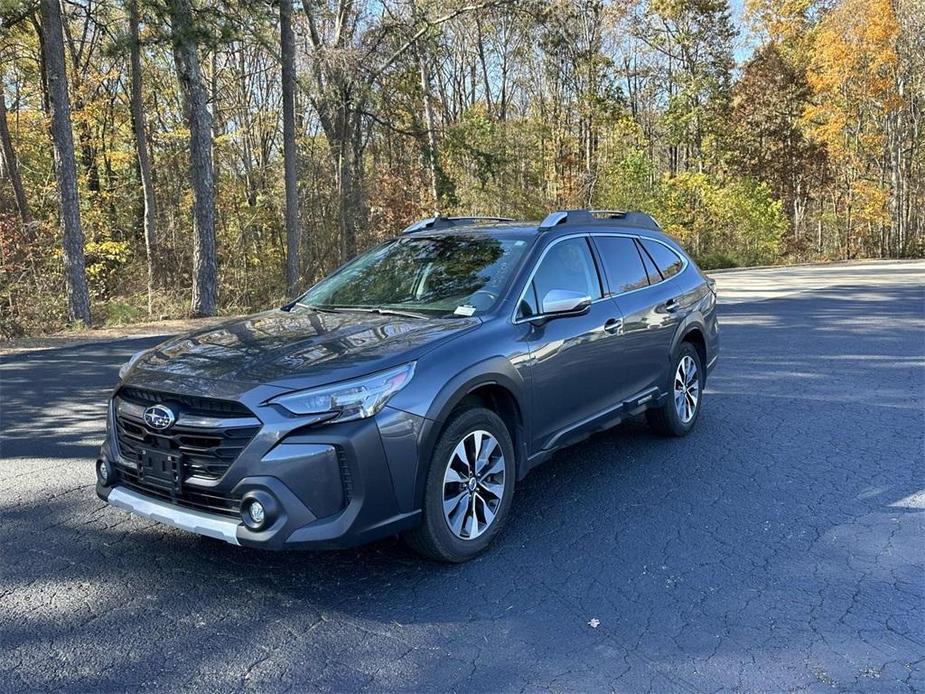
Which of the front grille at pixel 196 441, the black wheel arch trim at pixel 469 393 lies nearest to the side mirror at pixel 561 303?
the black wheel arch trim at pixel 469 393

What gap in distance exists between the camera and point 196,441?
3.14m

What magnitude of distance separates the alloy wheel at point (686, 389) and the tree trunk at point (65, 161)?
520 inches

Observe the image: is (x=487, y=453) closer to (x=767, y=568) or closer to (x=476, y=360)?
(x=476, y=360)

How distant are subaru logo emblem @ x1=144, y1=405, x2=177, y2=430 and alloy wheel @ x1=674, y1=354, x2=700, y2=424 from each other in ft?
12.7

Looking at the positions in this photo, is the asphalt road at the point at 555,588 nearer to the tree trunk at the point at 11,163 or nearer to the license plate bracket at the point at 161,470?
the license plate bracket at the point at 161,470

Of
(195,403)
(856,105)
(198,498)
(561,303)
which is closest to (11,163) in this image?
(195,403)

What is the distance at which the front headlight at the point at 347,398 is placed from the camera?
3047 millimetres

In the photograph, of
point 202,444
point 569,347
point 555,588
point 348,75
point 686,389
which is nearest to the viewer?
point 202,444

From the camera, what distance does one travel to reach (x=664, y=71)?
3525cm

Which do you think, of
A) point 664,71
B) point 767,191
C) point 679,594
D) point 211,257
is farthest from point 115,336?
point 664,71

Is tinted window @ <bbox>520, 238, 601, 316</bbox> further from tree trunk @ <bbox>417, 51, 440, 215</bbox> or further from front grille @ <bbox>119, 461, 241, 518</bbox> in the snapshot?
tree trunk @ <bbox>417, 51, 440, 215</bbox>

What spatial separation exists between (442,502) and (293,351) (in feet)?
3.44

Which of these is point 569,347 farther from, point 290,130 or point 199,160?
point 290,130

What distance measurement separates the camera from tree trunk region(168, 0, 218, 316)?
13.9m
